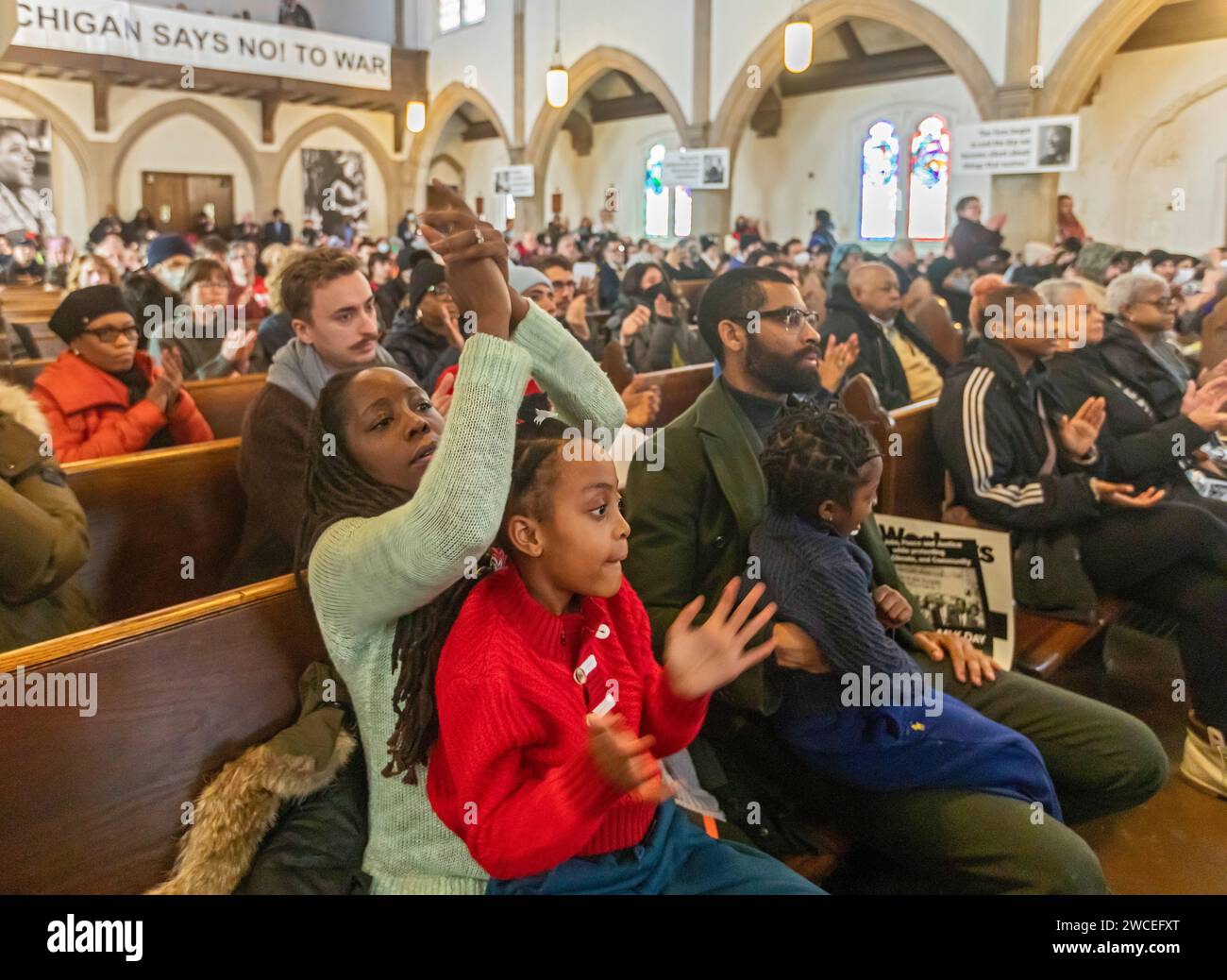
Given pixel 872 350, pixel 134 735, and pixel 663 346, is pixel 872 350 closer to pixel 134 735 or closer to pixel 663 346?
pixel 663 346

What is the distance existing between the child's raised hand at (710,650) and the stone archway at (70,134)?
16739 mm

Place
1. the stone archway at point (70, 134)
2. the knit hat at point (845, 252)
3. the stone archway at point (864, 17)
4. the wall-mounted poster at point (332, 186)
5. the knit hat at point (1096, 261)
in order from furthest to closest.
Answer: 1. the wall-mounted poster at point (332, 186)
2. the stone archway at point (70, 134)
3. the stone archway at point (864, 17)
4. the knit hat at point (845, 252)
5. the knit hat at point (1096, 261)

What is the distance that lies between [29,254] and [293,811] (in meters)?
12.2

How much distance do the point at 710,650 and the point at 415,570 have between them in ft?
1.25

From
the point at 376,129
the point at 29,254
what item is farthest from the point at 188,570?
the point at 376,129

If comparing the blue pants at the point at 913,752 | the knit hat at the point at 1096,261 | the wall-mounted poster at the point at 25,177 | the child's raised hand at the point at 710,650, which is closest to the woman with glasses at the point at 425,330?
the blue pants at the point at 913,752

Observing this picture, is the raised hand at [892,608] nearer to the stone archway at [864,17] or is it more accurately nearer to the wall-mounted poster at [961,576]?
the wall-mounted poster at [961,576]

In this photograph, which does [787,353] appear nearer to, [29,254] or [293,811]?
[293,811]

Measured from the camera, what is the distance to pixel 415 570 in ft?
4.14

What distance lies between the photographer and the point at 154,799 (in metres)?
1.42

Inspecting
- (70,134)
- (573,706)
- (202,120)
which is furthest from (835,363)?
(202,120)

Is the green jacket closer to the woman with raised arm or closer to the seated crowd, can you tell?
the seated crowd

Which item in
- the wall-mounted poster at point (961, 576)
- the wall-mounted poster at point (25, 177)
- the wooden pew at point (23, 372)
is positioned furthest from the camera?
the wall-mounted poster at point (25, 177)

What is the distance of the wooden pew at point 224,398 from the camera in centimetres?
357
